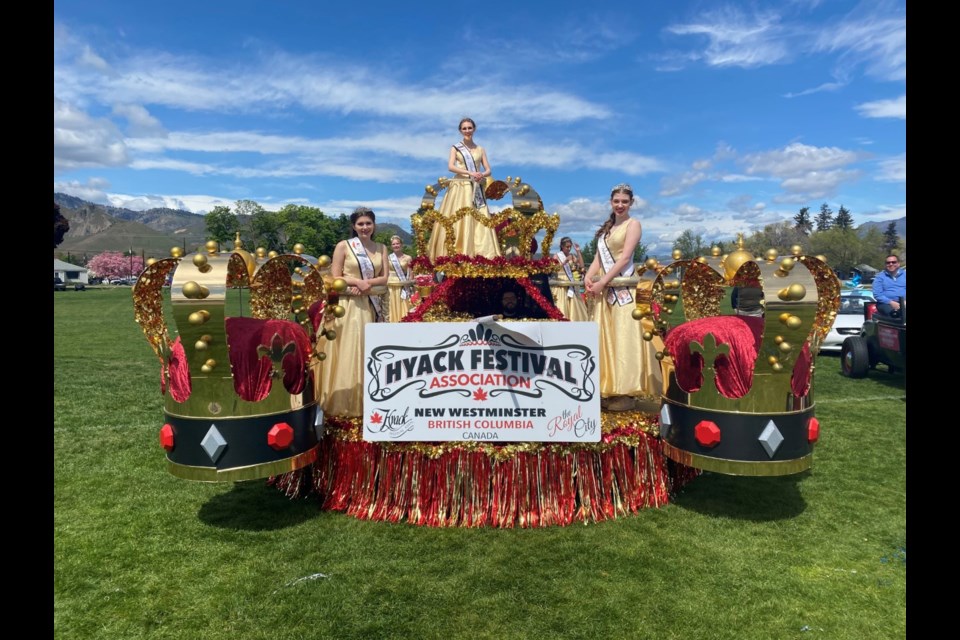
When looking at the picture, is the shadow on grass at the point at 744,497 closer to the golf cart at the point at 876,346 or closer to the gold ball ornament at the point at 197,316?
the gold ball ornament at the point at 197,316

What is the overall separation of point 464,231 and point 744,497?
371cm

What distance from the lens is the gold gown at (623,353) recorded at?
497 centimetres

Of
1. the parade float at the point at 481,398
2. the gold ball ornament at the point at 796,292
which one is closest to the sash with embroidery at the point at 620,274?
the parade float at the point at 481,398

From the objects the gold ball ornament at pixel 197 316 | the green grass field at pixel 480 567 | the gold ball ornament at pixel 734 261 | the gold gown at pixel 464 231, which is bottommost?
the green grass field at pixel 480 567

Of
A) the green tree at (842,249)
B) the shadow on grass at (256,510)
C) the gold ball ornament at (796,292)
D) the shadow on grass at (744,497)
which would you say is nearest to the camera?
the gold ball ornament at (796,292)

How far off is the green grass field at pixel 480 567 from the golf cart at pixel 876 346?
498cm

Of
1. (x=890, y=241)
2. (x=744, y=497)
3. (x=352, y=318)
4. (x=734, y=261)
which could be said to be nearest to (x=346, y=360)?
(x=352, y=318)

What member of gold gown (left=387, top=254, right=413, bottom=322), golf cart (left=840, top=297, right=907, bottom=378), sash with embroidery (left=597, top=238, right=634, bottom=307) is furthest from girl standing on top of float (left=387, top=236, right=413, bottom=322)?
golf cart (left=840, top=297, right=907, bottom=378)

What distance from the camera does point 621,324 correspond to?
501cm

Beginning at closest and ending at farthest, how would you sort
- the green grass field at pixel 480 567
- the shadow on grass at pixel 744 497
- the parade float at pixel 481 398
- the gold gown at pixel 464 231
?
1. the green grass field at pixel 480 567
2. the parade float at pixel 481 398
3. the shadow on grass at pixel 744 497
4. the gold gown at pixel 464 231

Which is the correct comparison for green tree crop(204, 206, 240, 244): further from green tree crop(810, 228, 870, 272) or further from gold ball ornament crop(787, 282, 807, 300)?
Answer: gold ball ornament crop(787, 282, 807, 300)

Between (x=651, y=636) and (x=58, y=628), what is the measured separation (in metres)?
3.43

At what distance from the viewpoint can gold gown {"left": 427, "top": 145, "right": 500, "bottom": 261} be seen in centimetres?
555

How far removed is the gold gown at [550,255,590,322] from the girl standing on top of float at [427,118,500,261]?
1.07 meters
